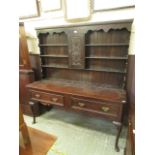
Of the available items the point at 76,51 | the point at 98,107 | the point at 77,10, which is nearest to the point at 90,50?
the point at 76,51

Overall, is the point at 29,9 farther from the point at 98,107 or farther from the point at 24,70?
the point at 98,107

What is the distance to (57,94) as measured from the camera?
5.75ft

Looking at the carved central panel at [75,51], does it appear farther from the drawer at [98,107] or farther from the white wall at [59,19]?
the drawer at [98,107]

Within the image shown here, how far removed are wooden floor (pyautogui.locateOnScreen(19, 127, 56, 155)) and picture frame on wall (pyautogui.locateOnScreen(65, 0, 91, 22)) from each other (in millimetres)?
1809

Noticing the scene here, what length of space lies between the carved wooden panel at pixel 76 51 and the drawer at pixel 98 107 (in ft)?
1.92

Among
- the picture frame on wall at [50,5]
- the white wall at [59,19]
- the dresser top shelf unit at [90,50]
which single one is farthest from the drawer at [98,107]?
the picture frame on wall at [50,5]

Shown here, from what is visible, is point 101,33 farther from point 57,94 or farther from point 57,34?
point 57,94

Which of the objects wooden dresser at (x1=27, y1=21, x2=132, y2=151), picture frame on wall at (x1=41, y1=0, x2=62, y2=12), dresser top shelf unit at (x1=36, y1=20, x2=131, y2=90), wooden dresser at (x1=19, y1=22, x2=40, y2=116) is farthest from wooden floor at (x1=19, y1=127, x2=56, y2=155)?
picture frame on wall at (x1=41, y1=0, x2=62, y2=12)

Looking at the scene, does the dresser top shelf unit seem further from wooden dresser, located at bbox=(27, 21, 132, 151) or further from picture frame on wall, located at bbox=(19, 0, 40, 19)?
picture frame on wall, located at bbox=(19, 0, 40, 19)

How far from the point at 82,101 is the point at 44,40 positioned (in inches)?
53.1

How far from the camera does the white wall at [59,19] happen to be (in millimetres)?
1681

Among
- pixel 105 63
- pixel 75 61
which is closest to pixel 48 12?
pixel 75 61
